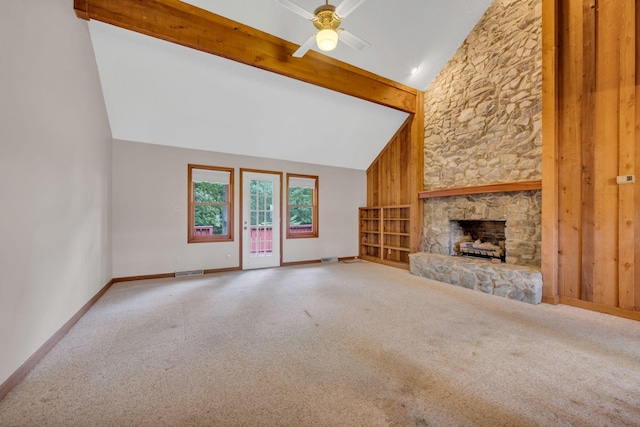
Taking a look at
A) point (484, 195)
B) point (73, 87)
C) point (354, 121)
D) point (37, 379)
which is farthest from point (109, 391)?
point (354, 121)

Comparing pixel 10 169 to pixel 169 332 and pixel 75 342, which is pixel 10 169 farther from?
pixel 169 332

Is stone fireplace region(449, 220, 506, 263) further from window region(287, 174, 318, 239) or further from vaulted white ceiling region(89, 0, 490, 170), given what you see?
window region(287, 174, 318, 239)

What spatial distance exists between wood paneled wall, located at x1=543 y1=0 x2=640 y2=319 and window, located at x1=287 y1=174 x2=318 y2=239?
14.4 ft

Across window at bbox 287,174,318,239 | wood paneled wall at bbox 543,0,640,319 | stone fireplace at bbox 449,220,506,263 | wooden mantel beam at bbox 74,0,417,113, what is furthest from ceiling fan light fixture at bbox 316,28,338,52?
stone fireplace at bbox 449,220,506,263

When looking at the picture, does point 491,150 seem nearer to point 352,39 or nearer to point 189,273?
point 352,39

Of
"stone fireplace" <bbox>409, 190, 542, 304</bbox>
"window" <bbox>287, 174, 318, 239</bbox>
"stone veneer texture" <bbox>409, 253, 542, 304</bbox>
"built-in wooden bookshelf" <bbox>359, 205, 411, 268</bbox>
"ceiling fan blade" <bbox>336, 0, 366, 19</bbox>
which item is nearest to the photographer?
"ceiling fan blade" <bbox>336, 0, 366, 19</bbox>

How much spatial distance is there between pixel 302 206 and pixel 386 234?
219 cm

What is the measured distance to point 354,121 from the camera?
5.69m

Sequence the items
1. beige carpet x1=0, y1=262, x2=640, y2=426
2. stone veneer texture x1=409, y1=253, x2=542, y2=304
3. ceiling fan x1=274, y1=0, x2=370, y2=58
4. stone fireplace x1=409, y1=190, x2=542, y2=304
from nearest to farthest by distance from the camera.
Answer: beige carpet x1=0, y1=262, x2=640, y2=426, ceiling fan x1=274, y1=0, x2=370, y2=58, stone veneer texture x1=409, y1=253, x2=542, y2=304, stone fireplace x1=409, y1=190, x2=542, y2=304

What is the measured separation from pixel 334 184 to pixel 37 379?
19.0 feet

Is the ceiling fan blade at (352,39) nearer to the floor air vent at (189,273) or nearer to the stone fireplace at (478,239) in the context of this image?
the stone fireplace at (478,239)

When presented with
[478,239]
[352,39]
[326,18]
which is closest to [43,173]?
[326,18]

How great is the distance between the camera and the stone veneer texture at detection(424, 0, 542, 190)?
12.3 feet

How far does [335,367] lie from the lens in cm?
199
